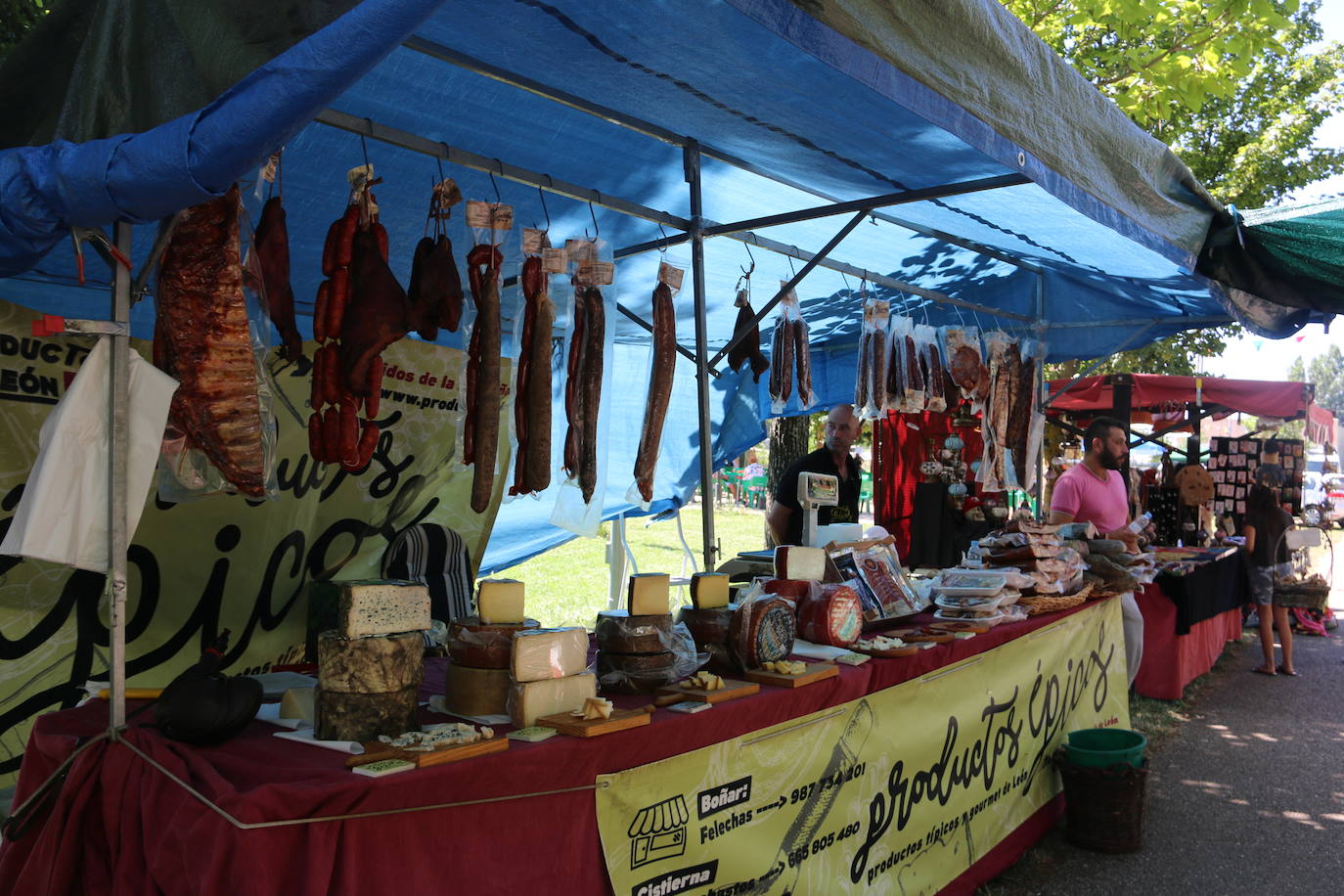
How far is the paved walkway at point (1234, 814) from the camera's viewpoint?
3916 mm

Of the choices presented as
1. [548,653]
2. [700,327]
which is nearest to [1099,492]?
[700,327]

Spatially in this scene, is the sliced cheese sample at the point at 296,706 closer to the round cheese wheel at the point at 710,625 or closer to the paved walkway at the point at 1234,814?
the round cheese wheel at the point at 710,625

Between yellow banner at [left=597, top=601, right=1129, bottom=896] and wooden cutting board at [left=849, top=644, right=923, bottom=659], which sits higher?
wooden cutting board at [left=849, top=644, right=923, bottom=659]

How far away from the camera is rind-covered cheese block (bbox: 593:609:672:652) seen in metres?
2.53

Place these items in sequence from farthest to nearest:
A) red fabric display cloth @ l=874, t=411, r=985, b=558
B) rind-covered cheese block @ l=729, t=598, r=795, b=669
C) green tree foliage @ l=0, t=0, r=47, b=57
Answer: red fabric display cloth @ l=874, t=411, r=985, b=558
green tree foliage @ l=0, t=0, r=47, b=57
rind-covered cheese block @ l=729, t=598, r=795, b=669

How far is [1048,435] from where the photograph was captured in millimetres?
14547

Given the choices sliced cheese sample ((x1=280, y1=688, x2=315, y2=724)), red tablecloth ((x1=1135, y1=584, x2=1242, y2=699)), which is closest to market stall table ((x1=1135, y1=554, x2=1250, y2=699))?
red tablecloth ((x1=1135, y1=584, x2=1242, y2=699))

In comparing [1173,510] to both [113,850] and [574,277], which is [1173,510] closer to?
[574,277]

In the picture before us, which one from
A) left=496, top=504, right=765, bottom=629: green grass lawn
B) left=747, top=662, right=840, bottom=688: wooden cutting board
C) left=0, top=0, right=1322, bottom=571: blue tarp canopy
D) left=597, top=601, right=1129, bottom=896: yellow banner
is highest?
left=0, top=0, right=1322, bottom=571: blue tarp canopy

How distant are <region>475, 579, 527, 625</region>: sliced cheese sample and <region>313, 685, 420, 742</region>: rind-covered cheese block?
343mm

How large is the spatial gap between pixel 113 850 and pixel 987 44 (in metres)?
2.91

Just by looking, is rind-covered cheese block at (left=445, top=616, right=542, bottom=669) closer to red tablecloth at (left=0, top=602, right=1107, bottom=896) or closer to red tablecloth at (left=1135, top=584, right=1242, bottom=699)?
red tablecloth at (left=0, top=602, right=1107, bottom=896)

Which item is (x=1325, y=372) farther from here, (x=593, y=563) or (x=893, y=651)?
(x=893, y=651)

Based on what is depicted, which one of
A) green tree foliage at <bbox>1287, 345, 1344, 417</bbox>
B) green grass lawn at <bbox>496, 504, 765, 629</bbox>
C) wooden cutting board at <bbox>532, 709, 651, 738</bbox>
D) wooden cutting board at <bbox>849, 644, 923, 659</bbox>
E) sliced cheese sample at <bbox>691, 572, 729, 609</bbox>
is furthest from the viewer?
green tree foliage at <bbox>1287, 345, 1344, 417</bbox>
